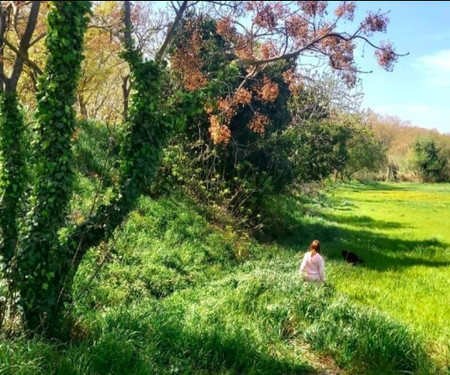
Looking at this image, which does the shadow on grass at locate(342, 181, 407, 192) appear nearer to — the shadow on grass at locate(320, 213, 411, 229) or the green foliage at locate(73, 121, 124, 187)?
the shadow on grass at locate(320, 213, 411, 229)

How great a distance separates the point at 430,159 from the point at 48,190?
63.2m

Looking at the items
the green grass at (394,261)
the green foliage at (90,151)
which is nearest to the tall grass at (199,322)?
the green grass at (394,261)

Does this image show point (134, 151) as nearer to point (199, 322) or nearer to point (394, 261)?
point (199, 322)

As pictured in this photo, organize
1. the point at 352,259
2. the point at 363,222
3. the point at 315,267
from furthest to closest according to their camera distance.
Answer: the point at 363,222 → the point at 352,259 → the point at 315,267

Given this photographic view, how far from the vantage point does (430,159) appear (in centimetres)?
6175

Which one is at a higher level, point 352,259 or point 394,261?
point 352,259

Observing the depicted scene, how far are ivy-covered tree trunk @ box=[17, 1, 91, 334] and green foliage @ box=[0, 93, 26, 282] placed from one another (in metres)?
0.51

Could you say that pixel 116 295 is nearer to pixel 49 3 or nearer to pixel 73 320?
pixel 73 320

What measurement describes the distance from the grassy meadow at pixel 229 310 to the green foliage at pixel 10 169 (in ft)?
3.90

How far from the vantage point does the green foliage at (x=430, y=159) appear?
61463 mm

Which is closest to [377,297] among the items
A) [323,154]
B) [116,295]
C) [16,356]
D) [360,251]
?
[116,295]

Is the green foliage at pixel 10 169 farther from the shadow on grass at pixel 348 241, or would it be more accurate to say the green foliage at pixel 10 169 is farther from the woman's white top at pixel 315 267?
the shadow on grass at pixel 348 241

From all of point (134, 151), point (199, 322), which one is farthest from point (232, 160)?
point (134, 151)

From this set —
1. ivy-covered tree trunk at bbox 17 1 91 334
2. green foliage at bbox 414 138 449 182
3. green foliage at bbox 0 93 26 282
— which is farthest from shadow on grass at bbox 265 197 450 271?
green foliage at bbox 414 138 449 182
